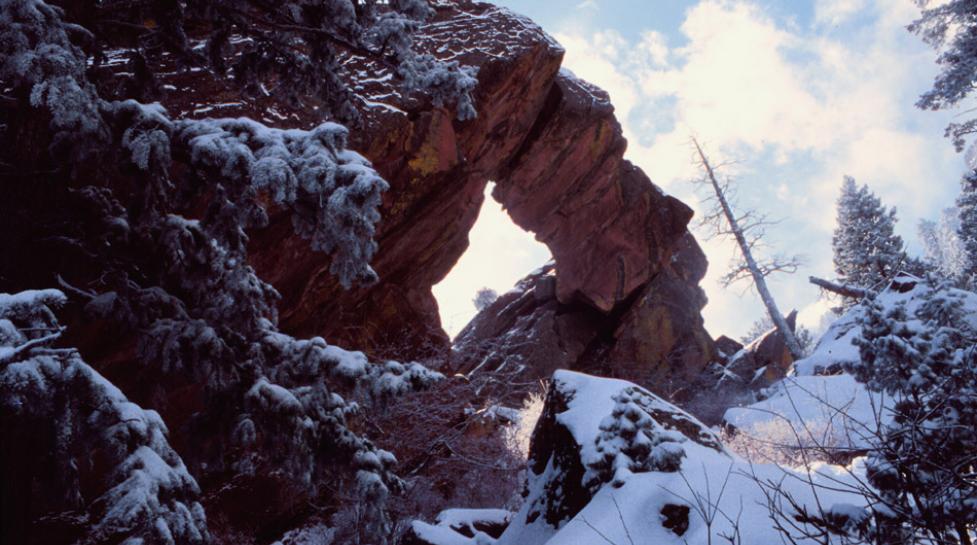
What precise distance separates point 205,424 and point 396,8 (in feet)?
16.3

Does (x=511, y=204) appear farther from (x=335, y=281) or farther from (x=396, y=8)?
(x=396, y=8)

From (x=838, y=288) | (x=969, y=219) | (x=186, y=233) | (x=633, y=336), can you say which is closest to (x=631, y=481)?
(x=186, y=233)

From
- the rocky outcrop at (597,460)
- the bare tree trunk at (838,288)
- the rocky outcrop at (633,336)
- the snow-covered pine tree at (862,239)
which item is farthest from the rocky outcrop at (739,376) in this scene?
the rocky outcrop at (597,460)

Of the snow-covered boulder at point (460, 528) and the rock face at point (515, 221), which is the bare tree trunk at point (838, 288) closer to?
the snow-covered boulder at point (460, 528)

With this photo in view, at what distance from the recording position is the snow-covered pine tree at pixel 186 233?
2.84 metres

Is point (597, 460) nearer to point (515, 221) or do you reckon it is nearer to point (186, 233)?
point (186, 233)

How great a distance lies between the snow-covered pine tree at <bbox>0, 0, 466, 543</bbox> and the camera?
284 cm

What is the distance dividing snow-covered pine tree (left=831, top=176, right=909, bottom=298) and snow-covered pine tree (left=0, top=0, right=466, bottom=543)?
22.9 m

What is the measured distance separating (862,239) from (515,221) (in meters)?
16.1

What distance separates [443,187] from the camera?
37.0 ft

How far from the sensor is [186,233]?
150 inches

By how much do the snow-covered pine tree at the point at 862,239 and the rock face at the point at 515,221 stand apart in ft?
21.4

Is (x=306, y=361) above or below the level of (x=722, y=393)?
below

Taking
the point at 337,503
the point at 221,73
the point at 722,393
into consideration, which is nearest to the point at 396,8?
the point at 221,73
